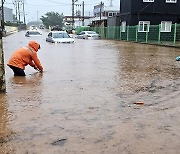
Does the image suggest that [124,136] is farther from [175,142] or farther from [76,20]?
[76,20]

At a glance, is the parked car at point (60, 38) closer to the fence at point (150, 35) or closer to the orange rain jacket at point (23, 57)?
the fence at point (150, 35)

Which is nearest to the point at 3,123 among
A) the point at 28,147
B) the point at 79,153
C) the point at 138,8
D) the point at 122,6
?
the point at 28,147

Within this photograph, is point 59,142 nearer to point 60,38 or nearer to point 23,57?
point 23,57

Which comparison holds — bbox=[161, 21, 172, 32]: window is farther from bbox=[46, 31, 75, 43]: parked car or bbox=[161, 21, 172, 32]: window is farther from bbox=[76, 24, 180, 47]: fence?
bbox=[46, 31, 75, 43]: parked car

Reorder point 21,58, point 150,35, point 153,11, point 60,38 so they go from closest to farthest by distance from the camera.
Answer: point 21,58 → point 60,38 → point 150,35 → point 153,11

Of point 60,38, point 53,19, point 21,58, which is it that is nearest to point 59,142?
point 21,58

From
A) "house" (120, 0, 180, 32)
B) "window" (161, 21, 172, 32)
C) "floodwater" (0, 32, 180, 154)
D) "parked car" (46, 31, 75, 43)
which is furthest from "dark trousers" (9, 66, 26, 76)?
"house" (120, 0, 180, 32)

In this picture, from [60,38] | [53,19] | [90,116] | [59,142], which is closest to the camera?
[59,142]

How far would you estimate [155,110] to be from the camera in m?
5.55

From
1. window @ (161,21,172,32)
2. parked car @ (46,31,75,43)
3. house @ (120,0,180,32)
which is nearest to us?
parked car @ (46,31,75,43)

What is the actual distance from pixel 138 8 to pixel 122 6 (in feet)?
14.6

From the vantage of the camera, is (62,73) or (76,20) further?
(76,20)

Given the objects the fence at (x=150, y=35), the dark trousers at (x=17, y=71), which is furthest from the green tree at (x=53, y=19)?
the dark trousers at (x=17, y=71)

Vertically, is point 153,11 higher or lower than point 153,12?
higher
